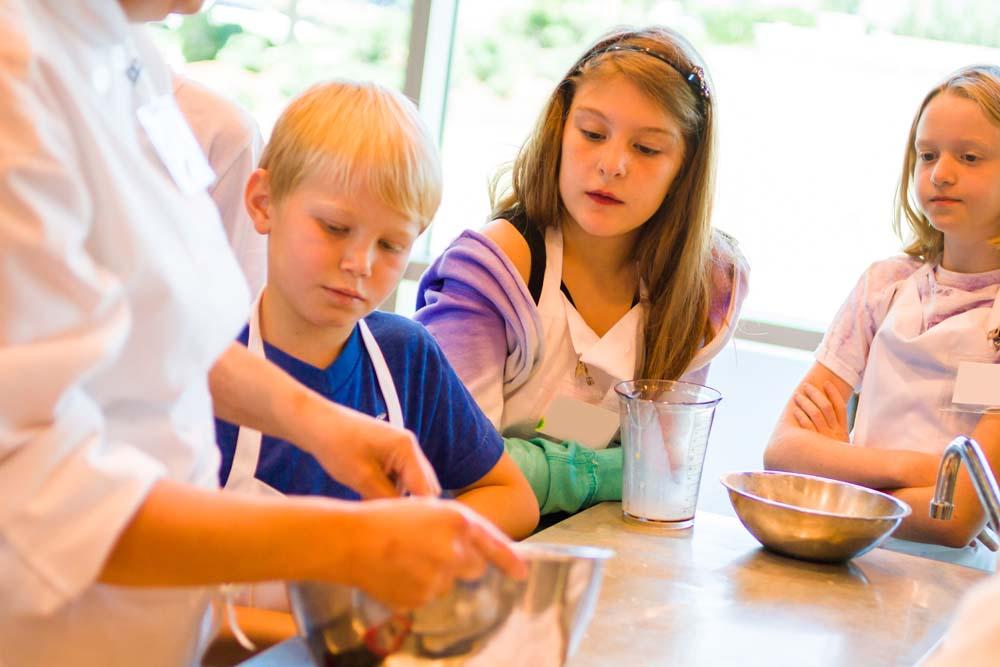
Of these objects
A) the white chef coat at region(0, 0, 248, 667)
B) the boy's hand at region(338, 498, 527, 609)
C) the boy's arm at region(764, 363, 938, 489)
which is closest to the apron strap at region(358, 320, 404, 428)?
the white chef coat at region(0, 0, 248, 667)

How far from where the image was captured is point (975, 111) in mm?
2045

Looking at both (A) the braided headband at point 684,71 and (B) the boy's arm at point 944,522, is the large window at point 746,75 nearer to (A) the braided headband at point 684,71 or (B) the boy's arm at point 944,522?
(A) the braided headband at point 684,71

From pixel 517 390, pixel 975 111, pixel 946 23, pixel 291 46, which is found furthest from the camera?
pixel 291 46

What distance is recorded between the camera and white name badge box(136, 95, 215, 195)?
2.56 feet

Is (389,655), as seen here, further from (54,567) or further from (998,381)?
(998,381)

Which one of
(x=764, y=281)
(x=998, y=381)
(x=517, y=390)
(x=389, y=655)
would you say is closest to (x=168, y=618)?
(x=389, y=655)

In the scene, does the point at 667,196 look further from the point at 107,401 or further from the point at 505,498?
the point at 107,401

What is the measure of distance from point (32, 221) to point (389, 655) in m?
0.35

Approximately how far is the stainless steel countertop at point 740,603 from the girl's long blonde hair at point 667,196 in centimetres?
40

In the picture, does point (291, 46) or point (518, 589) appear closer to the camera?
point (518, 589)

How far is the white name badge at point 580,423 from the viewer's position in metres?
1.73

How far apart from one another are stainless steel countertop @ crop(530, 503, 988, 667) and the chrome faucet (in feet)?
0.38

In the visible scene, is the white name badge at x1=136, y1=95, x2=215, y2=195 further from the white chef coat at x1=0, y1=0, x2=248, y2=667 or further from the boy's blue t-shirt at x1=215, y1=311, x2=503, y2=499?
the boy's blue t-shirt at x1=215, y1=311, x2=503, y2=499

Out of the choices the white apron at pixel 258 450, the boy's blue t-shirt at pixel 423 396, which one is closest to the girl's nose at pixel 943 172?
the boy's blue t-shirt at pixel 423 396
